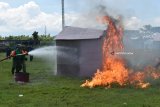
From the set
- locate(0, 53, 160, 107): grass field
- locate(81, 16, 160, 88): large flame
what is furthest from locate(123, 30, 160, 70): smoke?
locate(0, 53, 160, 107): grass field

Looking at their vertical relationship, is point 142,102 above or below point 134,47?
below

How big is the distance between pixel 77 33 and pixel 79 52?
1.42 meters

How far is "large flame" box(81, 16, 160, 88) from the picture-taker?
17.4 metres

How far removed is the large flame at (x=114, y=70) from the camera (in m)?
17.4

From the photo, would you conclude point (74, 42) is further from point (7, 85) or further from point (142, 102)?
point (142, 102)

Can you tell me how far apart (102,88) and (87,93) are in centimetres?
146

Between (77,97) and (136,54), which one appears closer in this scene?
(77,97)

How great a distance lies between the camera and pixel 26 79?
1961cm

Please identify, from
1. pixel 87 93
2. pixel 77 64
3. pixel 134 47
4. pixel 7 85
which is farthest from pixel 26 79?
pixel 134 47

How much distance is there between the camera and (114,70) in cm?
1792

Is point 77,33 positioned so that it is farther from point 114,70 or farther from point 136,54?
point 114,70

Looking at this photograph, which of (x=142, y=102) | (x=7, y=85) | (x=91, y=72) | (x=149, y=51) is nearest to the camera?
(x=142, y=102)

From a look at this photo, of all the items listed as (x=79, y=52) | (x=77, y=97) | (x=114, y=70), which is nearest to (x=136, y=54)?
(x=79, y=52)

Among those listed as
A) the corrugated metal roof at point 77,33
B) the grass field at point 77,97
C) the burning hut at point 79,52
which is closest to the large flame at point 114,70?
the grass field at point 77,97
